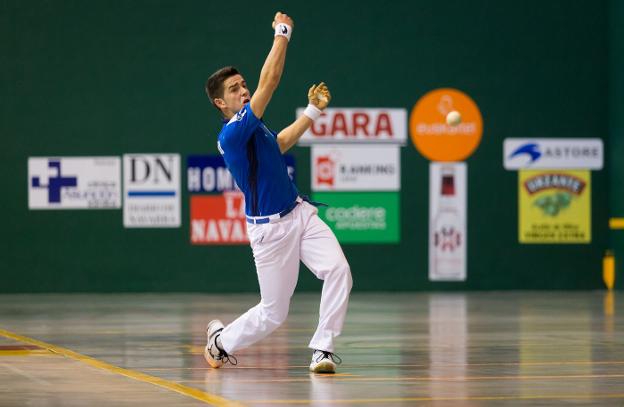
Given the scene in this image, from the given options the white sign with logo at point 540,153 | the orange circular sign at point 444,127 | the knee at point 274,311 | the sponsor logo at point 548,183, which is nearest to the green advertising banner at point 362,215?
the orange circular sign at point 444,127

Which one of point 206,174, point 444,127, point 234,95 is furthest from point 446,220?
point 234,95

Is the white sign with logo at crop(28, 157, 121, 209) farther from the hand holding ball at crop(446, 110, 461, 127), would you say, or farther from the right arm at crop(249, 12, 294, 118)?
the right arm at crop(249, 12, 294, 118)

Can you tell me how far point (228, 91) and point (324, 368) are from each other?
196cm

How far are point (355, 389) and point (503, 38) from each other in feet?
40.4

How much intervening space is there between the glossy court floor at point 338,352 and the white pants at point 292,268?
312 mm

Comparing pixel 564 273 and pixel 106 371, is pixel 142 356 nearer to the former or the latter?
pixel 106 371

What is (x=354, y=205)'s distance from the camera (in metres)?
19.2

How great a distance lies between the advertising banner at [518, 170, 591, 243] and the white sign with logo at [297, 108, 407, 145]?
6.62 feet

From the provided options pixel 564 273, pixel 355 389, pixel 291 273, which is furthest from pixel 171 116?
pixel 355 389

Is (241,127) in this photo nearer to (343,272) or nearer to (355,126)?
(343,272)

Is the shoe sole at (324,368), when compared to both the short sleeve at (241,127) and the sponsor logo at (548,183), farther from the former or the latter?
the sponsor logo at (548,183)

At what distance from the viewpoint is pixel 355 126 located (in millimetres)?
19141

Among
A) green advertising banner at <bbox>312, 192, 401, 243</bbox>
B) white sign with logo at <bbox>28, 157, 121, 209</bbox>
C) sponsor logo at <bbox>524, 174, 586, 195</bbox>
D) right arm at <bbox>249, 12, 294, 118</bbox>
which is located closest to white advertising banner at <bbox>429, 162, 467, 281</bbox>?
green advertising banner at <bbox>312, 192, 401, 243</bbox>

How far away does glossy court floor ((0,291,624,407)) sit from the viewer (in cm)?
752
